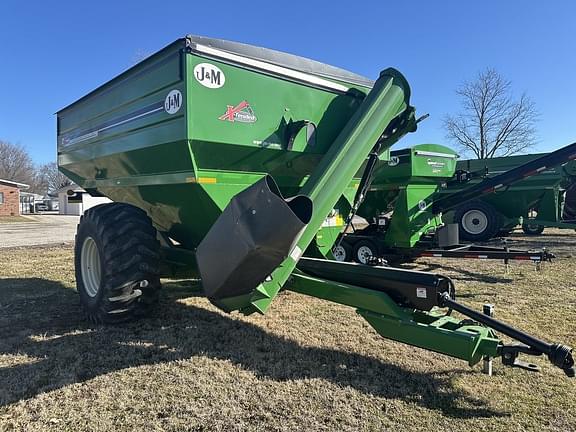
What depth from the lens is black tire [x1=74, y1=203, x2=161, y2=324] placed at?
404cm

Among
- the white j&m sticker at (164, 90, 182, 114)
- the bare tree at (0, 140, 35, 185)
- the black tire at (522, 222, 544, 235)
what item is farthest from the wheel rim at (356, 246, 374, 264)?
the bare tree at (0, 140, 35, 185)

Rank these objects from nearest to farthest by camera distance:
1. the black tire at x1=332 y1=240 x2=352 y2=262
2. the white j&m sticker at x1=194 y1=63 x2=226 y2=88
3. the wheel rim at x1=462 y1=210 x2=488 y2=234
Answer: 1. the white j&m sticker at x1=194 y1=63 x2=226 y2=88
2. the black tire at x1=332 y1=240 x2=352 y2=262
3. the wheel rim at x1=462 y1=210 x2=488 y2=234

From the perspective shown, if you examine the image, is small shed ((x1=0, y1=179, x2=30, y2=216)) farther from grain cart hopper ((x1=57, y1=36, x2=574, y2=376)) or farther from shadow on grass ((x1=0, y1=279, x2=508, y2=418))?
grain cart hopper ((x1=57, y1=36, x2=574, y2=376))

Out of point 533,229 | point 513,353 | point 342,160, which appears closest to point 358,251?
point 342,160

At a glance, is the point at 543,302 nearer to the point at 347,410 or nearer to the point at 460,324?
the point at 460,324

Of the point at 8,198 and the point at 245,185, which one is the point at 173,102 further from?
the point at 8,198

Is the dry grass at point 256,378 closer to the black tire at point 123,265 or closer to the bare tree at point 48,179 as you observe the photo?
the black tire at point 123,265

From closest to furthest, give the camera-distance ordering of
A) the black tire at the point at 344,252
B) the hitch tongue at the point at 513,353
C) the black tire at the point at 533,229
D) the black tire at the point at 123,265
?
the hitch tongue at the point at 513,353
the black tire at the point at 123,265
the black tire at the point at 344,252
the black tire at the point at 533,229

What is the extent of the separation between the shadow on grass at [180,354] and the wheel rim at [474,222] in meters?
8.72

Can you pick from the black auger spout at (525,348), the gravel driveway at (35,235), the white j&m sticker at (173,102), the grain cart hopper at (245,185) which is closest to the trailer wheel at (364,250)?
the grain cart hopper at (245,185)

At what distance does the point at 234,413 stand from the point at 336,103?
10.1ft

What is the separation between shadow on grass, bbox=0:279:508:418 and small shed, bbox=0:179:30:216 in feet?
122

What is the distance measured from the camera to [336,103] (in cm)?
445

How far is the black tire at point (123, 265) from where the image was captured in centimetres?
404
